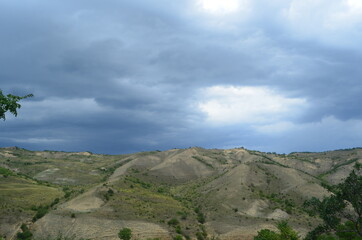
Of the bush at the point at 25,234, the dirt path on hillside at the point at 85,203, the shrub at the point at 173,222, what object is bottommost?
the bush at the point at 25,234

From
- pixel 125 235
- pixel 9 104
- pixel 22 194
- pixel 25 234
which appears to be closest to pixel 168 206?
pixel 125 235

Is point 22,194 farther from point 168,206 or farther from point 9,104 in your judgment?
point 9,104

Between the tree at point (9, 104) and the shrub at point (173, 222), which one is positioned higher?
the tree at point (9, 104)

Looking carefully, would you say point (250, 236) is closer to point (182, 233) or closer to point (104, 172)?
point (182, 233)

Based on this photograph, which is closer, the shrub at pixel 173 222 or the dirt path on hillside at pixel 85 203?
the shrub at pixel 173 222

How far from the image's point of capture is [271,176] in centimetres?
11562

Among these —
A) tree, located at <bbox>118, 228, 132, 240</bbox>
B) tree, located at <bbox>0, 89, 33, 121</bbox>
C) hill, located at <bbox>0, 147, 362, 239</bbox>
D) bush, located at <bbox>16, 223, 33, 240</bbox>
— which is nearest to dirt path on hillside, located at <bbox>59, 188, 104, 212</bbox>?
hill, located at <bbox>0, 147, 362, 239</bbox>

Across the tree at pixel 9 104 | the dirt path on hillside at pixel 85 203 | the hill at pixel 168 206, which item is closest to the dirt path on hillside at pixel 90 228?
the hill at pixel 168 206

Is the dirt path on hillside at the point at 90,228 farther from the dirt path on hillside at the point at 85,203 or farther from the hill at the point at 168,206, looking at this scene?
the dirt path on hillside at the point at 85,203

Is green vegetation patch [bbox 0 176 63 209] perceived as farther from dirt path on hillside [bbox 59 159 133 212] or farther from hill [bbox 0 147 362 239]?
dirt path on hillside [bbox 59 159 133 212]

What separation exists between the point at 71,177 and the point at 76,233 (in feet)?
287

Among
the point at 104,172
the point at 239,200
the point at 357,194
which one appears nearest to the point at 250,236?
the point at 239,200

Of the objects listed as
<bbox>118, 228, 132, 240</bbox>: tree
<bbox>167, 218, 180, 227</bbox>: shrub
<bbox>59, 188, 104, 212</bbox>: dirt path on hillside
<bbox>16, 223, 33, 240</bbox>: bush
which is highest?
<bbox>59, 188, 104, 212</bbox>: dirt path on hillside

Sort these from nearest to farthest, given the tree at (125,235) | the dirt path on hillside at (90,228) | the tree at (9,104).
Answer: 1. the tree at (9,104)
2. the tree at (125,235)
3. the dirt path on hillside at (90,228)
